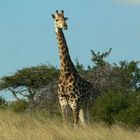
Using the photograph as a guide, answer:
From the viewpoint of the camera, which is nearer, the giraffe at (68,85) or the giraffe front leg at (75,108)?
the giraffe front leg at (75,108)

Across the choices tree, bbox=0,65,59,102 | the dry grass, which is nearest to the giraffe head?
the dry grass

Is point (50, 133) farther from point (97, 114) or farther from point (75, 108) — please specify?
point (97, 114)

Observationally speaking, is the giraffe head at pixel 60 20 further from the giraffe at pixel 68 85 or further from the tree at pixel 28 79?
the tree at pixel 28 79

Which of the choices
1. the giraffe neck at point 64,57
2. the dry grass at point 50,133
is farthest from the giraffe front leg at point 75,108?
the dry grass at point 50,133

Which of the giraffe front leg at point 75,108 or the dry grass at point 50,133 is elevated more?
the giraffe front leg at point 75,108

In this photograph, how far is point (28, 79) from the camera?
3238 cm

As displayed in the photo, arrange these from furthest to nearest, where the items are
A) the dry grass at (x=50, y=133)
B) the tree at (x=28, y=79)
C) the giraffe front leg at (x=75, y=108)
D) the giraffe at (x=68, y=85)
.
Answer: the tree at (x=28, y=79), the giraffe at (x=68, y=85), the giraffe front leg at (x=75, y=108), the dry grass at (x=50, y=133)

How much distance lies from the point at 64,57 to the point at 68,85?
88cm

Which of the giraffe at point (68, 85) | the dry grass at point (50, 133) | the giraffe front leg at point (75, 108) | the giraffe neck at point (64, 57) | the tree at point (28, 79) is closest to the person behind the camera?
the dry grass at point (50, 133)

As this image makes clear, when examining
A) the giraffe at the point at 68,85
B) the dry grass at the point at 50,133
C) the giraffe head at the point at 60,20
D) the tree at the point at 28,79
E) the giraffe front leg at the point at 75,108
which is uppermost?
the tree at the point at 28,79

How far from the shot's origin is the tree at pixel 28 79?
31.2m

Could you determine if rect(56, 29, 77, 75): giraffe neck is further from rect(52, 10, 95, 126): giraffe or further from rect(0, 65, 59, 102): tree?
rect(0, 65, 59, 102): tree

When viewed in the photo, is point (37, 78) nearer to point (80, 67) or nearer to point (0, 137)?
point (80, 67)

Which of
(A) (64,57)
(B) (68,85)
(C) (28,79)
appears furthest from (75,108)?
(C) (28,79)
